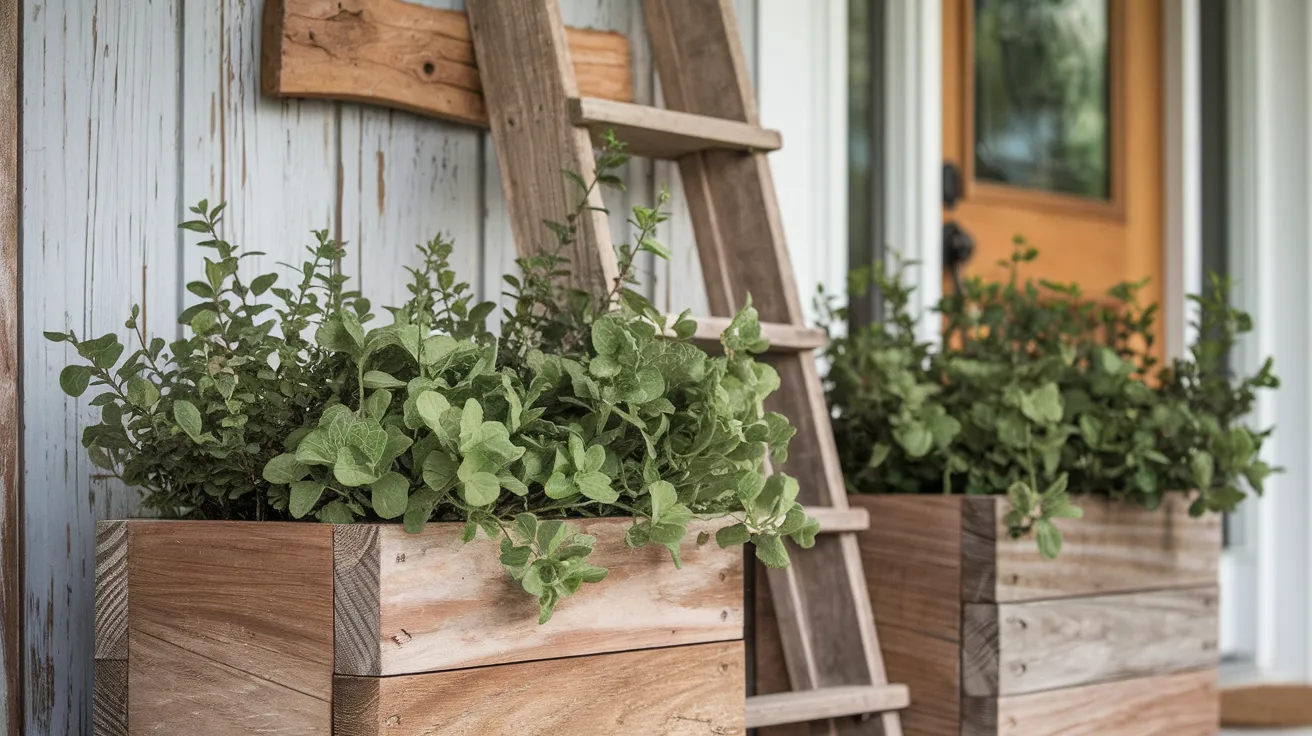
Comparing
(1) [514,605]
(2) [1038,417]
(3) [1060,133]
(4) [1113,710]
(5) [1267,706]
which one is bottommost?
(5) [1267,706]

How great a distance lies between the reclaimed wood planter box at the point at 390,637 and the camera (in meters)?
1.09

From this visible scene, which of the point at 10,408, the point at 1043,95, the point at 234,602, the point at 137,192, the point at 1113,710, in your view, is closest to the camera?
the point at 234,602

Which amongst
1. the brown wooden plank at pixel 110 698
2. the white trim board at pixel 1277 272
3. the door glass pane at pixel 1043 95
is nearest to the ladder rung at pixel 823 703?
the brown wooden plank at pixel 110 698

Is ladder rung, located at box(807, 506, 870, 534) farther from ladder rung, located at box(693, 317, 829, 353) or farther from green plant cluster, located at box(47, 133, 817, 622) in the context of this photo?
green plant cluster, located at box(47, 133, 817, 622)

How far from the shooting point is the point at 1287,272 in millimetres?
3064

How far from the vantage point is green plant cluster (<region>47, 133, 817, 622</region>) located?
1.10 metres

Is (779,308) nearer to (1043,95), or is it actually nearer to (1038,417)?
(1038,417)

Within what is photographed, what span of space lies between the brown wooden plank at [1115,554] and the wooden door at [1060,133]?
Answer: 79 cm

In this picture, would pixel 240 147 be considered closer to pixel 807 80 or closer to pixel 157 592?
pixel 157 592

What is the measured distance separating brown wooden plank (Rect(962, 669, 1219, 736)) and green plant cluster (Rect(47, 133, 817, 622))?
1.68 ft

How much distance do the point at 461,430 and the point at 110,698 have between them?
1.52 ft

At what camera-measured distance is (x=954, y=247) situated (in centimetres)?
254

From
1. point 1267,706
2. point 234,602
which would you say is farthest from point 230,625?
point 1267,706

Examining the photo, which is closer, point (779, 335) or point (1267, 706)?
point (779, 335)
